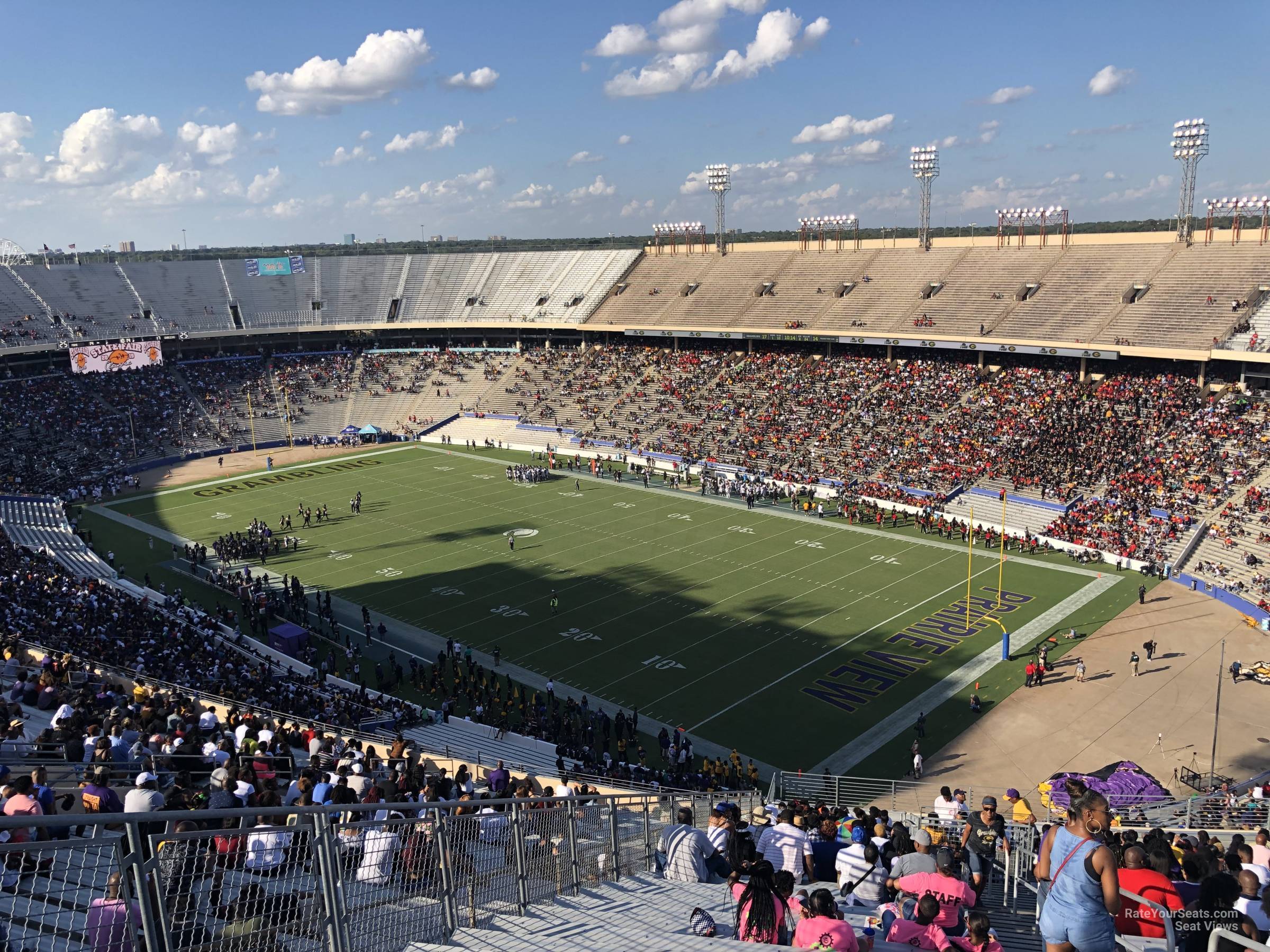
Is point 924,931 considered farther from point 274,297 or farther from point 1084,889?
point 274,297

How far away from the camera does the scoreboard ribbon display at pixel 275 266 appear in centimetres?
8600

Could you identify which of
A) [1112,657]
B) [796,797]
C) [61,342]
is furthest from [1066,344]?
[61,342]

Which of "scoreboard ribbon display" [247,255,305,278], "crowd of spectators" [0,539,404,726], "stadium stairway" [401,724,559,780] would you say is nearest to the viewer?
"stadium stairway" [401,724,559,780]

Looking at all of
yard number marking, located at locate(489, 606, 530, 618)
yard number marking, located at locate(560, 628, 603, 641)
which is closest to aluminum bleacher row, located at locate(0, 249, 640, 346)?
yard number marking, located at locate(489, 606, 530, 618)

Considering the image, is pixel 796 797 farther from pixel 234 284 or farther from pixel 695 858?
pixel 234 284

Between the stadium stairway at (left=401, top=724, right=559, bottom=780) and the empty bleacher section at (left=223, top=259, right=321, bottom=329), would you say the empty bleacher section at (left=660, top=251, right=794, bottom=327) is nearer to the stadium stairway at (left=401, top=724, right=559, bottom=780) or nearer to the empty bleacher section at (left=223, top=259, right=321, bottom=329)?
the empty bleacher section at (left=223, top=259, right=321, bottom=329)

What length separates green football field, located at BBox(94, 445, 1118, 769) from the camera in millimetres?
27922

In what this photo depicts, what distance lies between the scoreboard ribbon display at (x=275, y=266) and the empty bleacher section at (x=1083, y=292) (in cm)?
6189

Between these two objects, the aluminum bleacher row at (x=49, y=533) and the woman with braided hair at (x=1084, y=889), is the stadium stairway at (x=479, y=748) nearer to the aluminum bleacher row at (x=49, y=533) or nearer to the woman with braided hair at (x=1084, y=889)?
the woman with braided hair at (x=1084, y=889)

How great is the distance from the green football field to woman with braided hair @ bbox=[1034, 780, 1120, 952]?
18432mm

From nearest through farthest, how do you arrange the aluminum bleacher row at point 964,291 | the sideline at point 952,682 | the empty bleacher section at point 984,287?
the sideline at point 952,682
the aluminum bleacher row at point 964,291
the empty bleacher section at point 984,287

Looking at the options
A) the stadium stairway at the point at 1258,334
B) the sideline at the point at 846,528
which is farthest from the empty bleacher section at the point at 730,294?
the stadium stairway at the point at 1258,334

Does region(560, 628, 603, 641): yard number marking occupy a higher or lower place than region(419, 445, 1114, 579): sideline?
lower

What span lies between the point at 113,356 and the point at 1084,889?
236 feet
